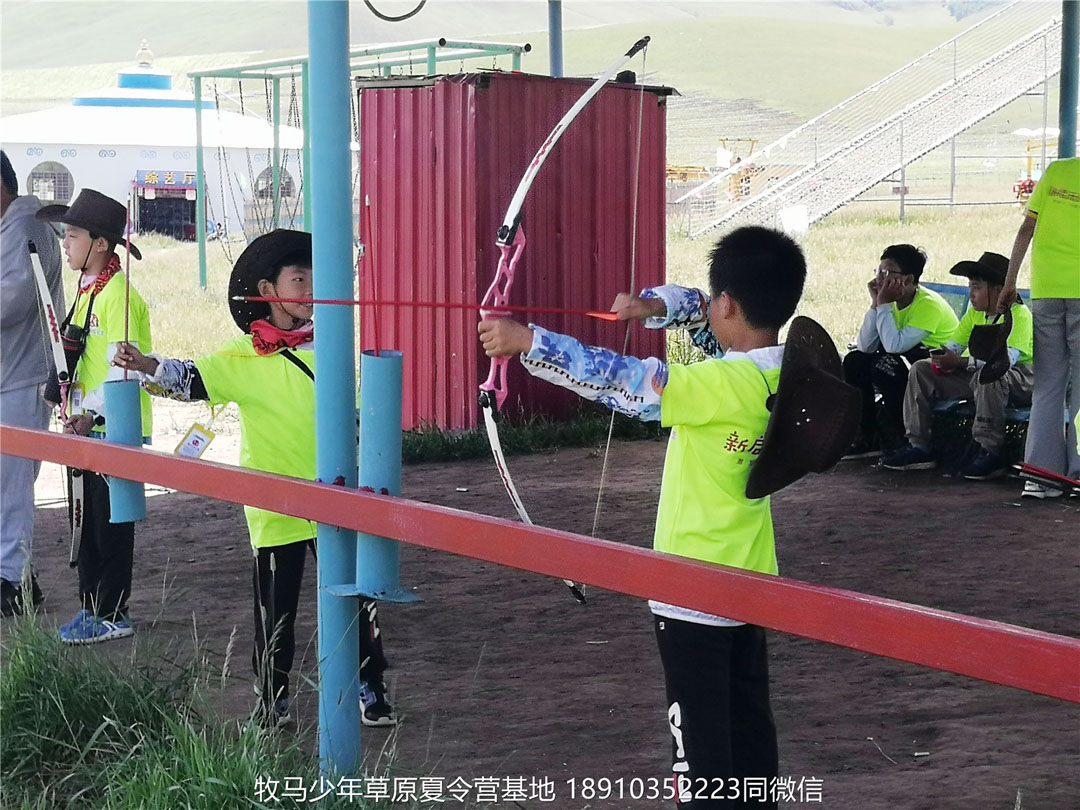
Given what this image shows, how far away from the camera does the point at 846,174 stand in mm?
32219

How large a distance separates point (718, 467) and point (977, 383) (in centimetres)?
547

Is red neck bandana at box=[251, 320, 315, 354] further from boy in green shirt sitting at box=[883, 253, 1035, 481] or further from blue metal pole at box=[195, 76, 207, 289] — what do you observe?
blue metal pole at box=[195, 76, 207, 289]

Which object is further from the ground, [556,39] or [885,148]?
[885,148]

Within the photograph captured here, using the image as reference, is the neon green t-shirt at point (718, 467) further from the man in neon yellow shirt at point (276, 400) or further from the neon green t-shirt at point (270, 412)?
the neon green t-shirt at point (270, 412)

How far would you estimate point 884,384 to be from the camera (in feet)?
28.9

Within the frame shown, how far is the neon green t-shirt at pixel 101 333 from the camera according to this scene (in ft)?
17.4

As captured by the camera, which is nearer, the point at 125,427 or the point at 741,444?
the point at 741,444

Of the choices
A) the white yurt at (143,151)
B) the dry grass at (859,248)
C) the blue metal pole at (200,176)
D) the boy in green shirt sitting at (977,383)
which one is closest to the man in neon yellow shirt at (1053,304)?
the boy in green shirt sitting at (977,383)

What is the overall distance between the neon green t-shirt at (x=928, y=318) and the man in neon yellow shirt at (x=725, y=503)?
18.0 ft

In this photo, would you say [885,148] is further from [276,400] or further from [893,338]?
[276,400]

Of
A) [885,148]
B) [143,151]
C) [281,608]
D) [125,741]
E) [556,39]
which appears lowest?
[125,741]

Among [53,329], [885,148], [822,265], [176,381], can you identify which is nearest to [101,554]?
[53,329]

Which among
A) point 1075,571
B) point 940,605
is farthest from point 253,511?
point 1075,571

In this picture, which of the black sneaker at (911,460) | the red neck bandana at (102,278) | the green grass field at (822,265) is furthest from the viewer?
the green grass field at (822,265)
